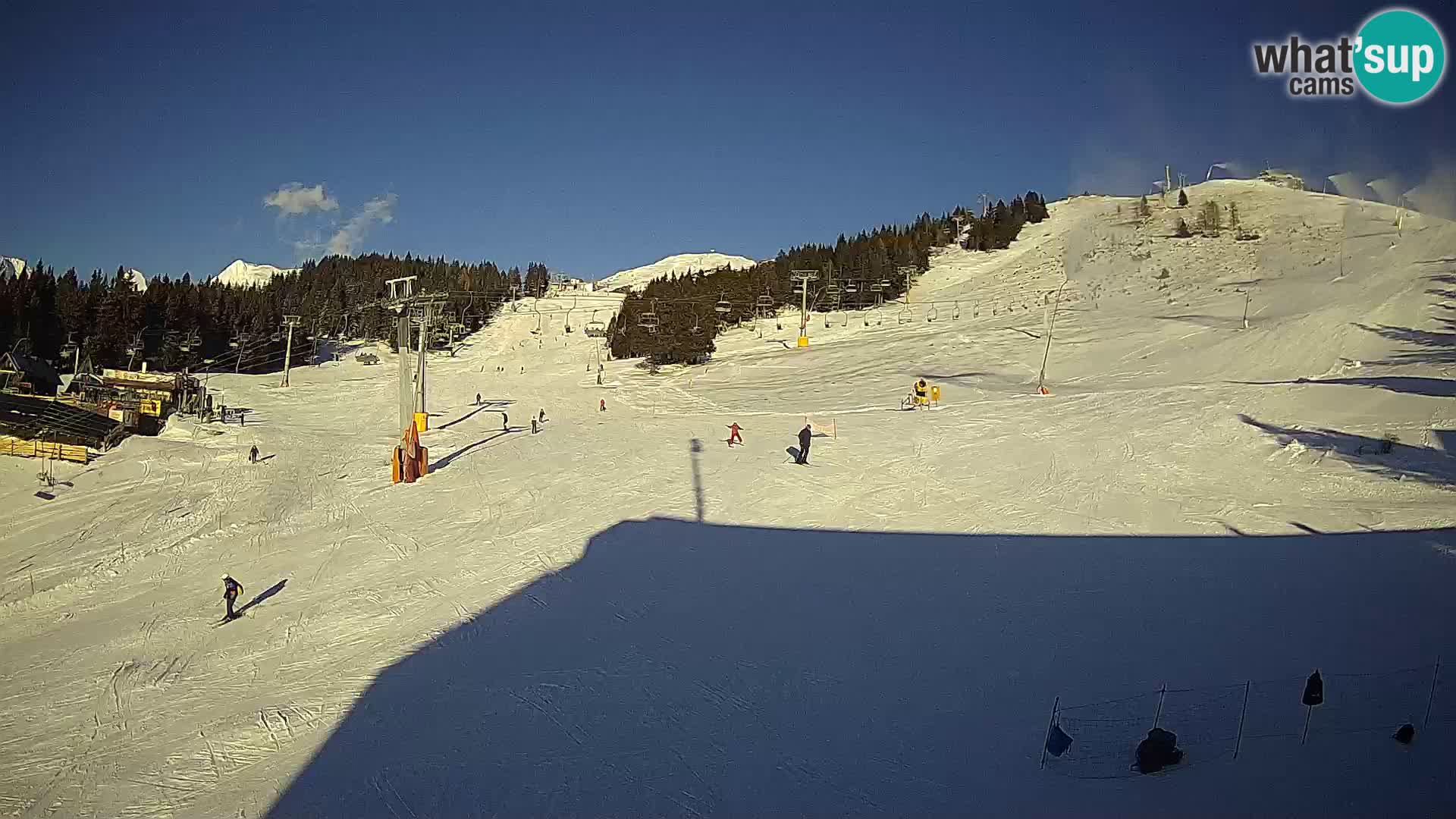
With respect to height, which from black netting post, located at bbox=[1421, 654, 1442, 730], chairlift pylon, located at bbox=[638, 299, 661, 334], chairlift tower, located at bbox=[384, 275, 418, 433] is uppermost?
chairlift pylon, located at bbox=[638, 299, 661, 334]

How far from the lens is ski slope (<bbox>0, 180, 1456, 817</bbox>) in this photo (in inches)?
349

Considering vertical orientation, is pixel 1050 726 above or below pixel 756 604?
below

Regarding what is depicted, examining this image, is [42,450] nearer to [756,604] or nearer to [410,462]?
[410,462]

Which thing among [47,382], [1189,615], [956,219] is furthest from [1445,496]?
[956,219]

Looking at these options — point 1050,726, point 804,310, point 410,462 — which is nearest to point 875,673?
point 1050,726

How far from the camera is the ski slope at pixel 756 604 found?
8859mm

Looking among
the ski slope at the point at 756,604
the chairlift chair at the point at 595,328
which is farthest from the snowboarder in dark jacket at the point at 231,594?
the chairlift chair at the point at 595,328

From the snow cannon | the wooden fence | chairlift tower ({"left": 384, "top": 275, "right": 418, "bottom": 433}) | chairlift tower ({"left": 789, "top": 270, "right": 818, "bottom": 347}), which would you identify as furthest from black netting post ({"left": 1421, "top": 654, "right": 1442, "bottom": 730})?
chairlift tower ({"left": 789, "top": 270, "right": 818, "bottom": 347})

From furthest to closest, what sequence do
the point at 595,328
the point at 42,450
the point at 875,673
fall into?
the point at 595,328
the point at 42,450
the point at 875,673

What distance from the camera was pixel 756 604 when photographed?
13594mm

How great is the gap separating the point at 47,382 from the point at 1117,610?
50740 millimetres

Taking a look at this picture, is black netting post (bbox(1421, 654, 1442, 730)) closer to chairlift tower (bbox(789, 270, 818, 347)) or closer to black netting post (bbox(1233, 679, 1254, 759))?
black netting post (bbox(1233, 679, 1254, 759))

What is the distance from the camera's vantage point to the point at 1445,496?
1678 cm

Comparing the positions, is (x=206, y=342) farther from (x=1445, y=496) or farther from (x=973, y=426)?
(x=1445, y=496)
